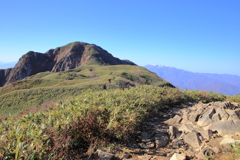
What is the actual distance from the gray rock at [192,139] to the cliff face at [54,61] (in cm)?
6723

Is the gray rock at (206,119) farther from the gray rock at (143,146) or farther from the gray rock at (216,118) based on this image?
the gray rock at (143,146)

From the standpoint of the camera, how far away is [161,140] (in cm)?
326

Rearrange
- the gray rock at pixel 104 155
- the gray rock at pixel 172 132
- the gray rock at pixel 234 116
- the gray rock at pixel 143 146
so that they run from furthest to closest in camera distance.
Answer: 1. the gray rock at pixel 234 116
2. the gray rock at pixel 172 132
3. the gray rock at pixel 143 146
4. the gray rock at pixel 104 155

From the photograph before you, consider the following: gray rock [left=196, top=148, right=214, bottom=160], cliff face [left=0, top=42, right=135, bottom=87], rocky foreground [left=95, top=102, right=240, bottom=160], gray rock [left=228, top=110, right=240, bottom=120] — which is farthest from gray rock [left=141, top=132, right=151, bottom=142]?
cliff face [left=0, top=42, right=135, bottom=87]

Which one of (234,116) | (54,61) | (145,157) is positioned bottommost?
(145,157)

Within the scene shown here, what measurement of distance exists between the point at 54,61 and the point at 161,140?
87656 millimetres

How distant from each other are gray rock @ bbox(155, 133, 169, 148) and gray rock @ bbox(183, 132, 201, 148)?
40cm

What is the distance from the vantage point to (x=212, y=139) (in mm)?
3361

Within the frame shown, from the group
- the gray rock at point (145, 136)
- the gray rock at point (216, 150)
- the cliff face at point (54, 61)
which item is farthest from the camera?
the cliff face at point (54, 61)

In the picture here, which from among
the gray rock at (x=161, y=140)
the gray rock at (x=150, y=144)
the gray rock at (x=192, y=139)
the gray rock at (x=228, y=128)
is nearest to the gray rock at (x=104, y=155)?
the gray rock at (x=150, y=144)

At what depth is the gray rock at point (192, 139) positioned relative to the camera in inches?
124

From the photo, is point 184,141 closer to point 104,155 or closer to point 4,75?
point 104,155

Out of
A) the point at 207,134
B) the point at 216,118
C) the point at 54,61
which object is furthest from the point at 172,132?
the point at 54,61

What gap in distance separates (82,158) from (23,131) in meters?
1.05
